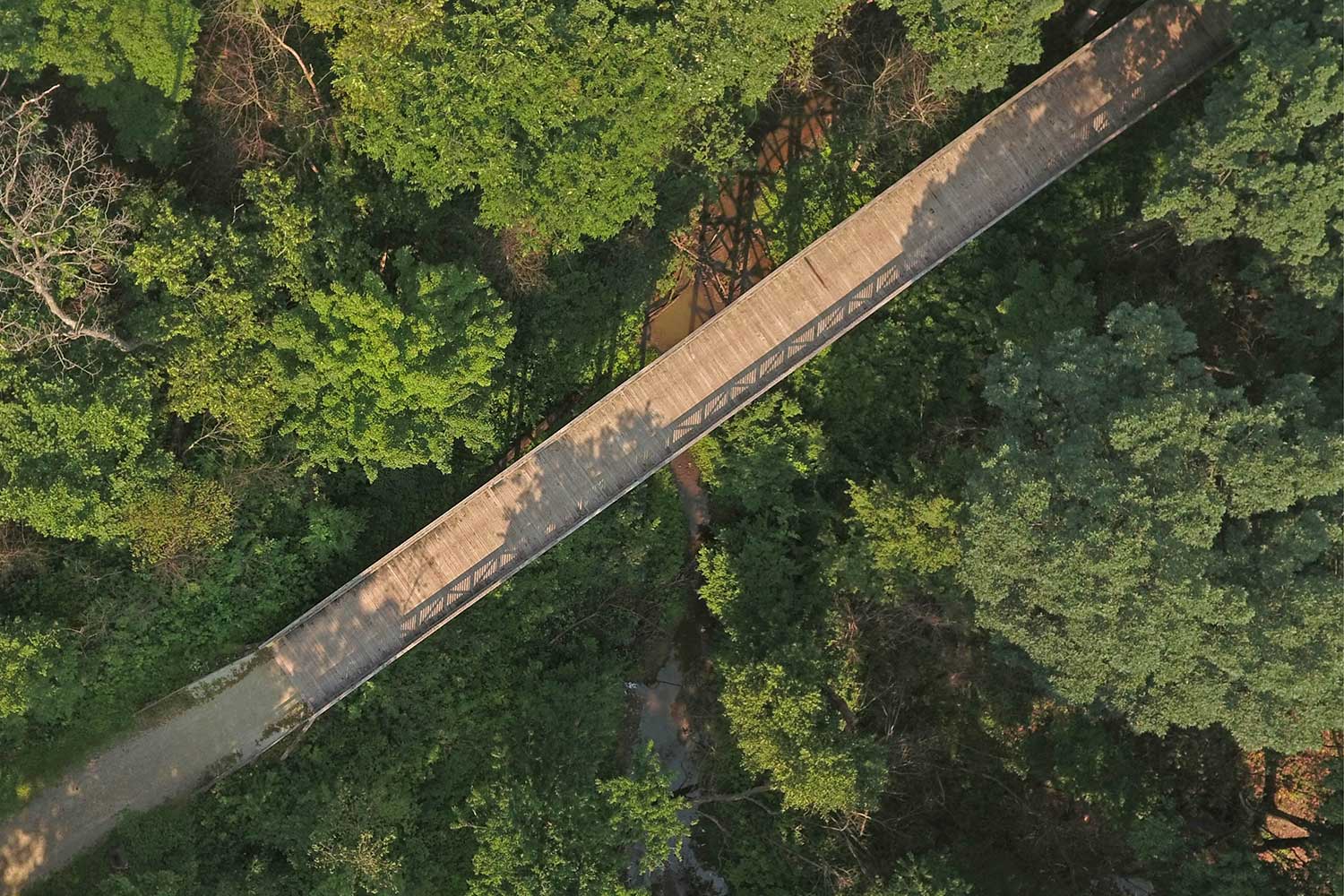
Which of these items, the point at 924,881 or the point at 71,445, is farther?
the point at 924,881

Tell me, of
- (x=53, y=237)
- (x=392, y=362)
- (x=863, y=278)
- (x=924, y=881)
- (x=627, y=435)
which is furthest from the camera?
(x=627, y=435)

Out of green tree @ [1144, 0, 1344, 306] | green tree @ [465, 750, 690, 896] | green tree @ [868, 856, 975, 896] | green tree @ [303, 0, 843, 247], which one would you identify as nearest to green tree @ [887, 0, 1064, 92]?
green tree @ [303, 0, 843, 247]

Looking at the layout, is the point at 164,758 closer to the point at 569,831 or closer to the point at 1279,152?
the point at 569,831

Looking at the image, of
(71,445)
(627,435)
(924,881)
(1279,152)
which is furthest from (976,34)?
(71,445)

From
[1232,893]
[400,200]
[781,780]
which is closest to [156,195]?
[400,200]

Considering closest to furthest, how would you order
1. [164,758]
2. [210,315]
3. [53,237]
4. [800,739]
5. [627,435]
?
1. [53,237]
2. [210,315]
3. [800,739]
4. [164,758]
5. [627,435]

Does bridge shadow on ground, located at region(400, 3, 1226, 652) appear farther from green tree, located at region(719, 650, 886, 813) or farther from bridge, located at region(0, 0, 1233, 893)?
green tree, located at region(719, 650, 886, 813)
